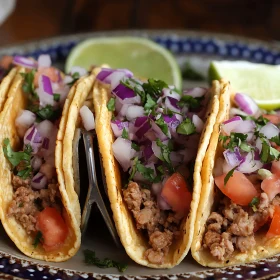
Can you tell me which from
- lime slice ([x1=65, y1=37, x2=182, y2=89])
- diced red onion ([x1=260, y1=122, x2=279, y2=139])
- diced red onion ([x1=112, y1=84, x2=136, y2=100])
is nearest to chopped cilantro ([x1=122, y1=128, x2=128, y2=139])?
diced red onion ([x1=112, y1=84, x2=136, y2=100])

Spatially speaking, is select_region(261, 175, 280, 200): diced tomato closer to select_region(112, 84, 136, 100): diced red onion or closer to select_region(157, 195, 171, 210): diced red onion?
select_region(157, 195, 171, 210): diced red onion

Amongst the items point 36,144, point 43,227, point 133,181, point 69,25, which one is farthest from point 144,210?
point 69,25

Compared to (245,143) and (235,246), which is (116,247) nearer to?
(235,246)

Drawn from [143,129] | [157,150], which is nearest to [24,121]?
[143,129]

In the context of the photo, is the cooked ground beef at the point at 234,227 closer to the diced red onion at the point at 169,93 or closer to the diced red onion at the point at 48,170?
the diced red onion at the point at 169,93

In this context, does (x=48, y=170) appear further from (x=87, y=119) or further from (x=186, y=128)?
(x=186, y=128)
